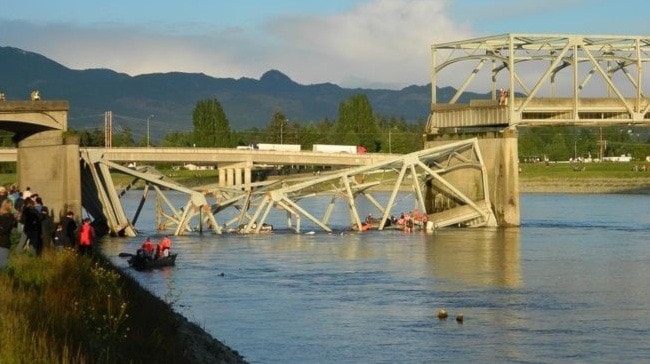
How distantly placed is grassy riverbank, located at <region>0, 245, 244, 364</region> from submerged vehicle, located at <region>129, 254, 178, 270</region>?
20145 mm

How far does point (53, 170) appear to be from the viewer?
74750 millimetres

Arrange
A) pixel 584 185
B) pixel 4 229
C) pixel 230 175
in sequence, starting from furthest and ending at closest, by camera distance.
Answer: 1. pixel 584 185
2. pixel 230 175
3. pixel 4 229

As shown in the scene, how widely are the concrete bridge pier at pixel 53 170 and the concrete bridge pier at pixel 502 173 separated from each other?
27.2 meters

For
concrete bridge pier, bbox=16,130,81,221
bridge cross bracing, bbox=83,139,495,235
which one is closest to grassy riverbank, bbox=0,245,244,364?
concrete bridge pier, bbox=16,130,81,221

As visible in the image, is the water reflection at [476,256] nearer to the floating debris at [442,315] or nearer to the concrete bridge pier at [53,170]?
the floating debris at [442,315]

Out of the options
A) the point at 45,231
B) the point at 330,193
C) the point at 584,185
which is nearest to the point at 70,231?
the point at 45,231

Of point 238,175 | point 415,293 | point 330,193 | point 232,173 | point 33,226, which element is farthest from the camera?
point 232,173

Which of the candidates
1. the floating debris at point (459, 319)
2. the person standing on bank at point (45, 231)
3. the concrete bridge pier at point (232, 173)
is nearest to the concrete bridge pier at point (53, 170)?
the person standing on bank at point (45, 231)

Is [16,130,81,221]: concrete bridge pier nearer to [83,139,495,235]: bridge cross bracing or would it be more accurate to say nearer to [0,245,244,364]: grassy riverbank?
[83,139,495,235]: bridge cross bracing

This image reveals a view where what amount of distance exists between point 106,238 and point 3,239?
45.0m

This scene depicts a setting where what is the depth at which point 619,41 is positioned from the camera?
3851 inches

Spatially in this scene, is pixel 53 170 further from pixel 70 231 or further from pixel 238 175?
pixel 238 175

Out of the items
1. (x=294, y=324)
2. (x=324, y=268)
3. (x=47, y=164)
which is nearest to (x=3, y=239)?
(x=294, y=324)

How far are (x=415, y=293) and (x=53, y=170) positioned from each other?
31.1 m
